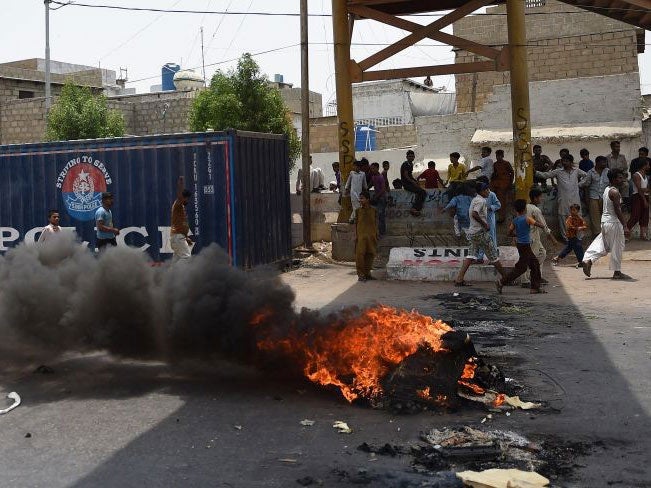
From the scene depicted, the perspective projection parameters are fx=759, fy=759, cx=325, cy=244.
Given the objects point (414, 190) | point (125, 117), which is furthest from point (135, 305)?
point (125, 117)

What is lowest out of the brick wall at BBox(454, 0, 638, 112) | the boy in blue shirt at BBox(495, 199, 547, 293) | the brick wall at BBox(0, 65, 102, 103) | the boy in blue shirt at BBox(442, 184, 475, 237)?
the boy in blue shirt at BBox(495, 199, 547, 293)

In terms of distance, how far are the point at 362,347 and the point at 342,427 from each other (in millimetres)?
844

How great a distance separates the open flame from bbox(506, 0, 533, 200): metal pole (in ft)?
30.5

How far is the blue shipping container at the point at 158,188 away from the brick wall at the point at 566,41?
51.4ft

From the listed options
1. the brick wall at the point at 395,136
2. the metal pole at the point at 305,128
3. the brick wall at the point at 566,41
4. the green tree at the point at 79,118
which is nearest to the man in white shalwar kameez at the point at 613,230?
the metal pole at the point at 305,128

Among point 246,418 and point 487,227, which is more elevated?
point 487,227

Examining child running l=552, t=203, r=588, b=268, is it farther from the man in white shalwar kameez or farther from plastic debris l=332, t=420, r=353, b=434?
plastic debris l=332, t=420, r=353, b=434

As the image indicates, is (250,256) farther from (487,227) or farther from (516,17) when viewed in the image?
(516,17)

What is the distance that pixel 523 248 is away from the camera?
11422mm

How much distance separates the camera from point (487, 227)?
11.7 meters

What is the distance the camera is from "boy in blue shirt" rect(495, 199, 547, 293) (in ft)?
37.2

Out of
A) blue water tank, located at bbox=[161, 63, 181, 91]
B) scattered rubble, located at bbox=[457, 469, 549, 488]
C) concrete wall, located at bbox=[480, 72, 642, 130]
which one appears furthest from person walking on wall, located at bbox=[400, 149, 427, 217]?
blue water tank, located at bbox=[161, 63, 181, 91]

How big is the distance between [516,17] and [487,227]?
5452mm

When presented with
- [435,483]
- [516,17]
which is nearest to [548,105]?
[516,17]
